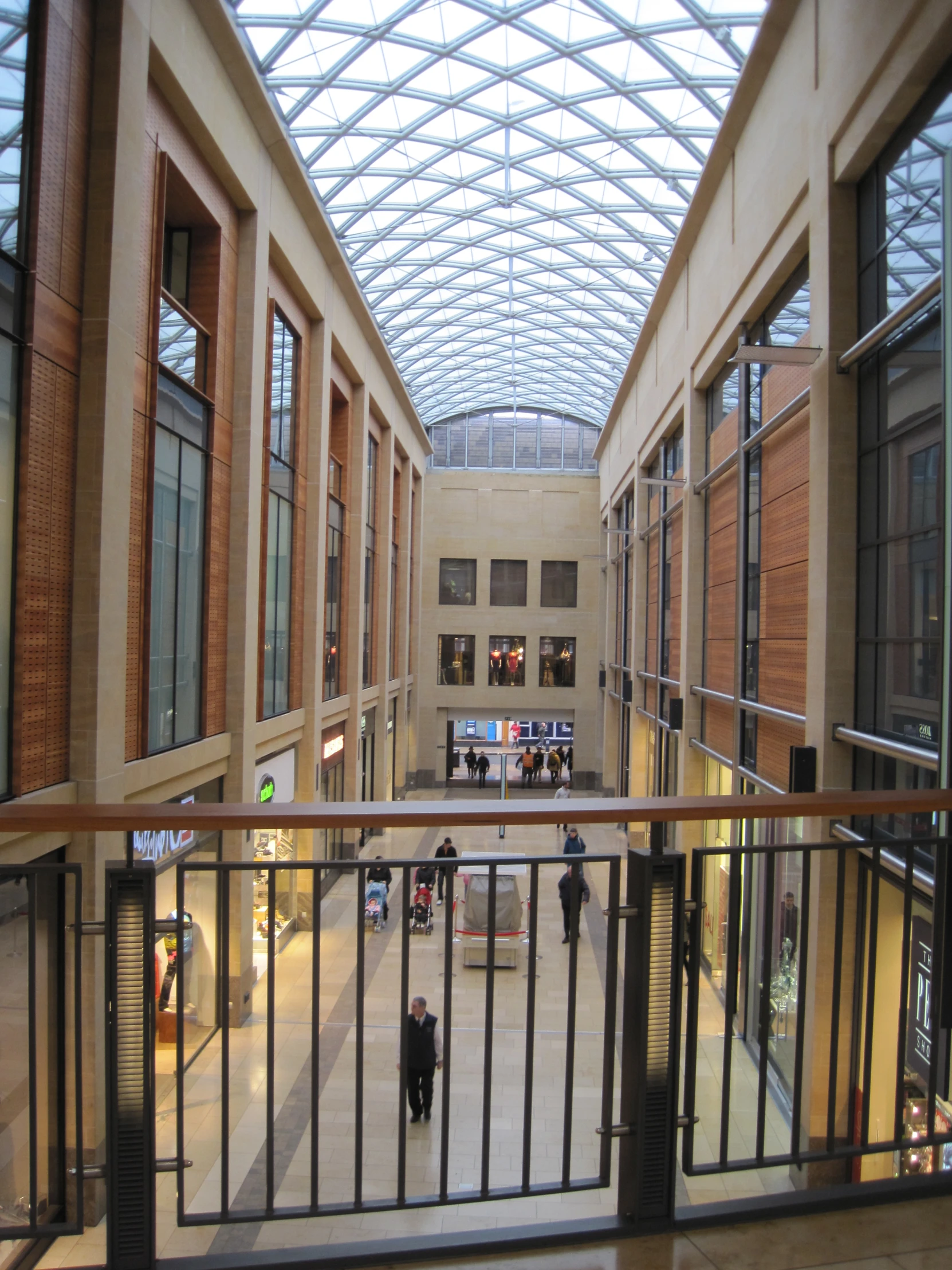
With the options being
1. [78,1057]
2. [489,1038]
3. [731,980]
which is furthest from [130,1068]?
[731,980]

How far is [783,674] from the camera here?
1205 centimetres

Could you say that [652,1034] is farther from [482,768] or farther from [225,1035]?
[482,768]

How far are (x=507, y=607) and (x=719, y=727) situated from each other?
1021 inches

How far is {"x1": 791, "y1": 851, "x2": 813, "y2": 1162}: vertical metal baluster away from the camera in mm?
2817

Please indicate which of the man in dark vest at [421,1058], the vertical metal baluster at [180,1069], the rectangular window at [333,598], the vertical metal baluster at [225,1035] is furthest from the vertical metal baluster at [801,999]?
the rectangular window at [333,598]

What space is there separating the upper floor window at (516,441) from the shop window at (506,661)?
991 cm

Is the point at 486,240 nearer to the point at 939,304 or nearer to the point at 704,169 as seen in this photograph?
the point at 704,169

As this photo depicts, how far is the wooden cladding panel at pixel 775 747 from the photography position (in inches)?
461

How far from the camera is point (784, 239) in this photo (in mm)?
11992

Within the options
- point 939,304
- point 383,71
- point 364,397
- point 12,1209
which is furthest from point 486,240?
point 12,1209

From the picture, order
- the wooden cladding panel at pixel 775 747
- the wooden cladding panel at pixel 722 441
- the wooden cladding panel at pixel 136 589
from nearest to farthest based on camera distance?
1. the wooden cladding panel at pixel 136 589
2. the wooden cladding panel at pixel 775 747
3. the wooden cladding panel at pixel 722 441

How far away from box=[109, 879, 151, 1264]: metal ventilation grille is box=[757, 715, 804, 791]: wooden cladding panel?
9.98 m

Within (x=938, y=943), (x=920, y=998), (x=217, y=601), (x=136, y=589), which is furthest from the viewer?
(x=217, y=601)

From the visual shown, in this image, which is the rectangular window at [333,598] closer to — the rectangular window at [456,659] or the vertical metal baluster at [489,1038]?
the rectangular window at [456,659]
